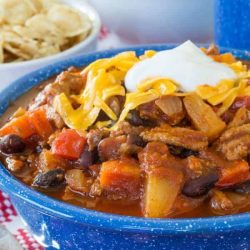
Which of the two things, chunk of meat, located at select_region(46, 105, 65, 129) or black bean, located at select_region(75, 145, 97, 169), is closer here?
black bean, located at select_region(75, 145, 97, 169)

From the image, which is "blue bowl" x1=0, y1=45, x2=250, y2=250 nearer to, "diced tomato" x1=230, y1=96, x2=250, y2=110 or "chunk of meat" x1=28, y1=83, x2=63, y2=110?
"chunk of meat" x1=28, y1=83, x2=63, y2=110

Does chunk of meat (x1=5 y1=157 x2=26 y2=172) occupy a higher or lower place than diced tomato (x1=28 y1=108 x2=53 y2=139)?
lower

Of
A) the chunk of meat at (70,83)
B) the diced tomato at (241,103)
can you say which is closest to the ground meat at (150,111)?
the diced tomato at (241,103)

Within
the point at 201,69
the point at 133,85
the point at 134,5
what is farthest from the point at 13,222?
the point at 134,5

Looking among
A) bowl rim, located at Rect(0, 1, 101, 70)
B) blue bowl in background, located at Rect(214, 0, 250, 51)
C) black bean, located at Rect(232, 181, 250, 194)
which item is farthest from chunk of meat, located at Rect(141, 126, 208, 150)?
bowl rim, located at Rect(0, 1, 101, 70)

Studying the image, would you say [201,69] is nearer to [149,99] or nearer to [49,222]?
[149,99]

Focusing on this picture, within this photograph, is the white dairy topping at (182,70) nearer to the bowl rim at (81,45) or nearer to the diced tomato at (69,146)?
the diced tomato at (69,146)
